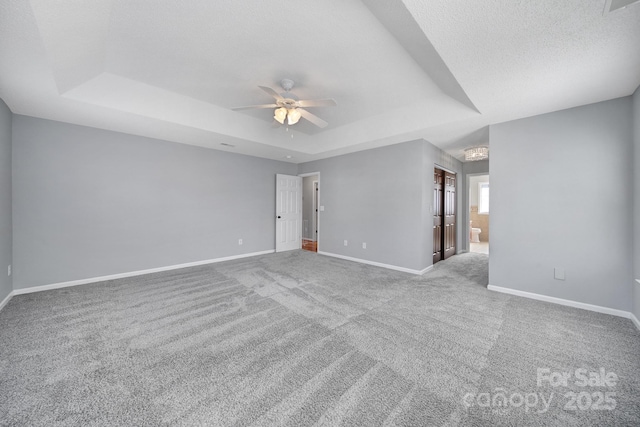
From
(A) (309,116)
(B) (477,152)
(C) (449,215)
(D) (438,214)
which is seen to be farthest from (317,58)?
(C) (449,215)

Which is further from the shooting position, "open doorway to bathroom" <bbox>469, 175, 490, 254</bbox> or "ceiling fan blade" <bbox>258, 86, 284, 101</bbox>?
"open doorway to bathroom" <bbox>469, 175, 490, 254</bbox>

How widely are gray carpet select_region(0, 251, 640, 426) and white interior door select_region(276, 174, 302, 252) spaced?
2.88 metres

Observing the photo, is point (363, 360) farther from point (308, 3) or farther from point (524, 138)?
point (524, 138)

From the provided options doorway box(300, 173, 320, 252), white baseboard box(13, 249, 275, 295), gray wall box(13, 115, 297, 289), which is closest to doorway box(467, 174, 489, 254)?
doorway box(300, 173, 320, 252)

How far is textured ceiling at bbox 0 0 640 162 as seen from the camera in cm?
165

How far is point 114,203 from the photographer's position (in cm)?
379

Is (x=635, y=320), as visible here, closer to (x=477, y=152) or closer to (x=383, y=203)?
(x=477, y=152)

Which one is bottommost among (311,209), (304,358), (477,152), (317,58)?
(304,358)

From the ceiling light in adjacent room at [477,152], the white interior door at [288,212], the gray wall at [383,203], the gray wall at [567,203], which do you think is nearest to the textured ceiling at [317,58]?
the gray wall at [567,203]

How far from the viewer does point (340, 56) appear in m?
2.46

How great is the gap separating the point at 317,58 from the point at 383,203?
2.90 m

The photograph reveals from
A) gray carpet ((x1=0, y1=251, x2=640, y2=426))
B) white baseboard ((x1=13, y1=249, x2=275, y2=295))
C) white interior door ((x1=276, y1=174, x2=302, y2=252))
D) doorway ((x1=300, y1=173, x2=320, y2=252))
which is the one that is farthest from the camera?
doorway ((x1=300, y1=173, x2=320, y2=252))

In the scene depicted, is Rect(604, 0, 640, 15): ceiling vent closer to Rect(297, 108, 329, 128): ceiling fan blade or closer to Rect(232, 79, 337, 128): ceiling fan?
Rect(232, 79, 337, 128): ceiling fan

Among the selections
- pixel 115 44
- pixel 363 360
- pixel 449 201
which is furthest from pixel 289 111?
pixel 449 201
